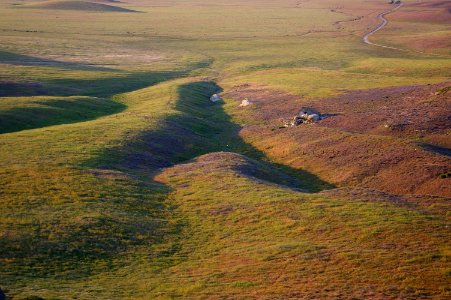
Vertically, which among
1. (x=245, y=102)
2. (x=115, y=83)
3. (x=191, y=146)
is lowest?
(x=191, y=146)

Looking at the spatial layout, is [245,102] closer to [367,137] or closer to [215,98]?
[215,98]

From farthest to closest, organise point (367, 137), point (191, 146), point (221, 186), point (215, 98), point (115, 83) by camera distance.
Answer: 1. point (115, 83)
2. point (215, 98)
3. point (191, 146)
4. point (367, 137)
5. point (221, 186)

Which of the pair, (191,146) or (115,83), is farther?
(115,83)

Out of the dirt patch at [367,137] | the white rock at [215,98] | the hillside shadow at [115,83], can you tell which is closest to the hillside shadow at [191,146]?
the dirt patch at [367,137]

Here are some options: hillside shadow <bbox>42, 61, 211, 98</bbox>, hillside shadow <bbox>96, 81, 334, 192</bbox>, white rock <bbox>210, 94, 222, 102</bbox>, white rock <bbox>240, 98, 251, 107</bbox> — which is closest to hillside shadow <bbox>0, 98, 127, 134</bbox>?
hillside shadow <bbox>42, 61, 211, 98</bbox>

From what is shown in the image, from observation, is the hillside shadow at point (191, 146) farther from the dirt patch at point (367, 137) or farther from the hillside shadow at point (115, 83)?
the hillside shadow at point (115, 83)

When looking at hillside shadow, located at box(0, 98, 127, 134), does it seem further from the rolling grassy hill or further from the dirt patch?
the dirt patch

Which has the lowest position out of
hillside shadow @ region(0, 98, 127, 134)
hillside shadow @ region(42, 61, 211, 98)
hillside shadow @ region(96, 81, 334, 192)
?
hillside shadow @ region(96, 81, 334, 192)

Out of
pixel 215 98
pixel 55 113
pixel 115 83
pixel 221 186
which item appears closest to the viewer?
pixel 221 186

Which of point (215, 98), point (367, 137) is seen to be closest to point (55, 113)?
point (215, 98)
